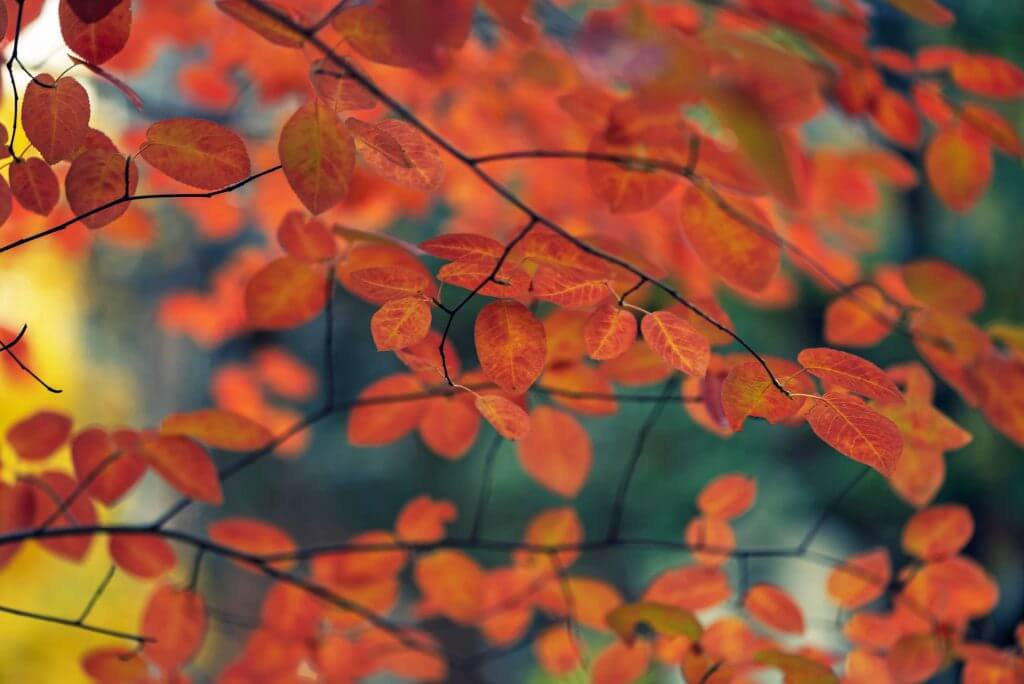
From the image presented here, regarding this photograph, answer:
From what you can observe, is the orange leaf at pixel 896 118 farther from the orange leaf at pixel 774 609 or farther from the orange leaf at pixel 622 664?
the orange leaf at pixel 622 664

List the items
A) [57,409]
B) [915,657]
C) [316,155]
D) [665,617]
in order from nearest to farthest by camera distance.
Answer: [316,155] → [665,617] → [915,657] → [57,409]

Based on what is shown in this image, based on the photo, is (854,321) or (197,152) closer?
(197,152)

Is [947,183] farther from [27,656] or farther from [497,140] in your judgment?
[27,656]

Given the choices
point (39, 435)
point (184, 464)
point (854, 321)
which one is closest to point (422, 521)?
point (184, 464)

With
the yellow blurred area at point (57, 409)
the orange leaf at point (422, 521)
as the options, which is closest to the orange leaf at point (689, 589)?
the orange leaf at point (422, 521)

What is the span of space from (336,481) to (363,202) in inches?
135

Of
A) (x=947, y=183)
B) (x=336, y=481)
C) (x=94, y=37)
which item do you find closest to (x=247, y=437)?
(x=94, y=37)

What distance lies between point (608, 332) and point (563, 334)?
21 centimetres

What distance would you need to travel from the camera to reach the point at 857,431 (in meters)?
0.56

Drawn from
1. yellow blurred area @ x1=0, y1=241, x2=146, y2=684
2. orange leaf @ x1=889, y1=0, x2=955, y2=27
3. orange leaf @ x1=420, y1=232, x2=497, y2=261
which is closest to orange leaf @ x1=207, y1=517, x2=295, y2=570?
orange leaf @ x1=420, y1=232, x2=497, y2=261

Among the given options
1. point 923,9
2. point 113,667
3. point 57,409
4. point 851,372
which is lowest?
point 57,409

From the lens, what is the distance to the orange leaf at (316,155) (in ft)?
1.77

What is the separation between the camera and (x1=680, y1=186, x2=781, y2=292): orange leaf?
72cm

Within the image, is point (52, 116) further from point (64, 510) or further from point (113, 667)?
point (113, 667)
